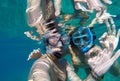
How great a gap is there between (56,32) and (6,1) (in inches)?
627

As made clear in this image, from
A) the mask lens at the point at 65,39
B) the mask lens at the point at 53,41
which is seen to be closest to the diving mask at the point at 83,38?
the mask lens at the point at 65,39

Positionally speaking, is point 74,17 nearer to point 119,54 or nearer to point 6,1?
point 119,54

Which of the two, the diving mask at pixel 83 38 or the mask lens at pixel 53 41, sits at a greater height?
the mask lens at pixel 53 41

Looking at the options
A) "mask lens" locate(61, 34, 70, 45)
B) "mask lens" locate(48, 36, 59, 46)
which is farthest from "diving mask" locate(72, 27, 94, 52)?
"mask lens" locate(48, 36, 59, 46)

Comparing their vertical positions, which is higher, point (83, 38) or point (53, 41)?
point (53, 41)

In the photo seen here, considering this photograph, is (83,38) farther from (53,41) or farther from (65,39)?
(53,41)

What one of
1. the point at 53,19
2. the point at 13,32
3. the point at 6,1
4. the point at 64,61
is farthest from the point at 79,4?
the point at 13,32

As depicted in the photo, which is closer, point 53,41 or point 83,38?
point 53,41

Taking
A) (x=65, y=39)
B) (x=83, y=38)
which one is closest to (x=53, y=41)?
(x=65, y=39)

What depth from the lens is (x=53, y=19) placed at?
16.9ft

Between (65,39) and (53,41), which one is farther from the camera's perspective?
(65,39)

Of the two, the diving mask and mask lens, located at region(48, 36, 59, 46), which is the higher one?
mask lens, located at region(48, 36, 59, 46)

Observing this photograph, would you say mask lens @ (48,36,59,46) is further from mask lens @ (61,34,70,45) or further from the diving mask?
the diving mask

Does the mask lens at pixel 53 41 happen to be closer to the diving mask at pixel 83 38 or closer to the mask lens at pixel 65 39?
the mask lens at pixel 65 39
